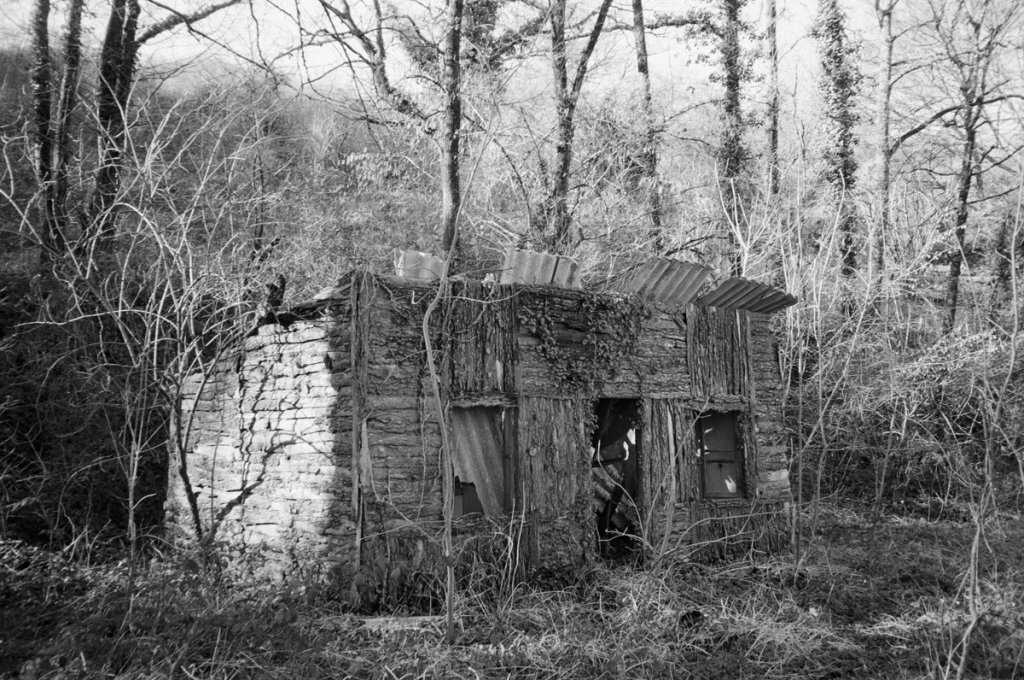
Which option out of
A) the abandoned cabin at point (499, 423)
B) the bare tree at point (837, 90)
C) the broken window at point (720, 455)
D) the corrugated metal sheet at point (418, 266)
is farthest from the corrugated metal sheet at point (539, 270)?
the bare tree at point (837, 90)

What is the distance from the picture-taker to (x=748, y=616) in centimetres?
746

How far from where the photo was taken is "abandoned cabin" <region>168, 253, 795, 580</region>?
729cm

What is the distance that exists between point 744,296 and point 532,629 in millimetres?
5291

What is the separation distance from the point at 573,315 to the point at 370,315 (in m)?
2.41

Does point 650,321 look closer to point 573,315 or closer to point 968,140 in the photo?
point 573,315

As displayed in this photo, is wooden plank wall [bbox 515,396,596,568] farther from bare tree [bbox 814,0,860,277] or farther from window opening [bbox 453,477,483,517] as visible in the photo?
bare tree [bbox 814,0,860,277]

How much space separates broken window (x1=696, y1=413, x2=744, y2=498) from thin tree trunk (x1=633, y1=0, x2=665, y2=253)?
6345 mm

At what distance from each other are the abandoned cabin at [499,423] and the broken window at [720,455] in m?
0.03

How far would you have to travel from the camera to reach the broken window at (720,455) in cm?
997

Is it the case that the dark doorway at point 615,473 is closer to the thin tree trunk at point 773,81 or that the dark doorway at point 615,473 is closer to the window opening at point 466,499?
the window opening at point 466,499

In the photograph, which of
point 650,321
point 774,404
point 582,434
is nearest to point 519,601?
point 582,434

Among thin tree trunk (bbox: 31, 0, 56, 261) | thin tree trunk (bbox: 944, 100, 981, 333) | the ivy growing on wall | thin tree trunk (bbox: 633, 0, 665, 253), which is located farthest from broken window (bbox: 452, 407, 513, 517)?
thin tree trunk (bbox: 944, 100, 981, 333)

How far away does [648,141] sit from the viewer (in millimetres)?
17047

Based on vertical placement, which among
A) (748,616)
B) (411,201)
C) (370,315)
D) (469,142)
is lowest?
(748,616)
